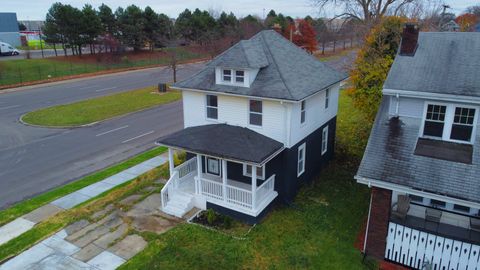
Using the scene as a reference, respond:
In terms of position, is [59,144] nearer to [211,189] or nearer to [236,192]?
[211,189]

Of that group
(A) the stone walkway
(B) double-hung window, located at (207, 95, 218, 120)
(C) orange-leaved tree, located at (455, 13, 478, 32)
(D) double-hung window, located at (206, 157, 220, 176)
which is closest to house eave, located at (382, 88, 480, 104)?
(B) double-hung window, located at (207, 95, 218, 120)

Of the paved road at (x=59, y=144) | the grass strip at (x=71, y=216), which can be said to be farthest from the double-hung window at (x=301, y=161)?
the paved road at (x=59, y=144)

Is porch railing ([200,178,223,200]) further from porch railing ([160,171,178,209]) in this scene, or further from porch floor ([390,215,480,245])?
porch floor ([390,215,480,245])

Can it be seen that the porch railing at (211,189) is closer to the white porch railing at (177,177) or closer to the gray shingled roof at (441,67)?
the white porch railing at (177,177)

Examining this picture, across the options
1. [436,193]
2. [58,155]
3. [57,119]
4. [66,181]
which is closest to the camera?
[436,193]

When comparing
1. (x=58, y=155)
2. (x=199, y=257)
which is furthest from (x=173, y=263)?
(x=58, y=155)

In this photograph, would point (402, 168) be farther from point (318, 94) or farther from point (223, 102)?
point (223, 102)

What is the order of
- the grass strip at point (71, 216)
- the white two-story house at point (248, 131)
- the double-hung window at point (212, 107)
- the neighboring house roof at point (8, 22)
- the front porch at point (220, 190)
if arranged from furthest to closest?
the neighboring house roof at point (8, 22)
the double-hung window at point (212, 107)
the white two-story house at point (248, 131)
the front porch at point (220, 190)
the grass strip at point (71, 216)
